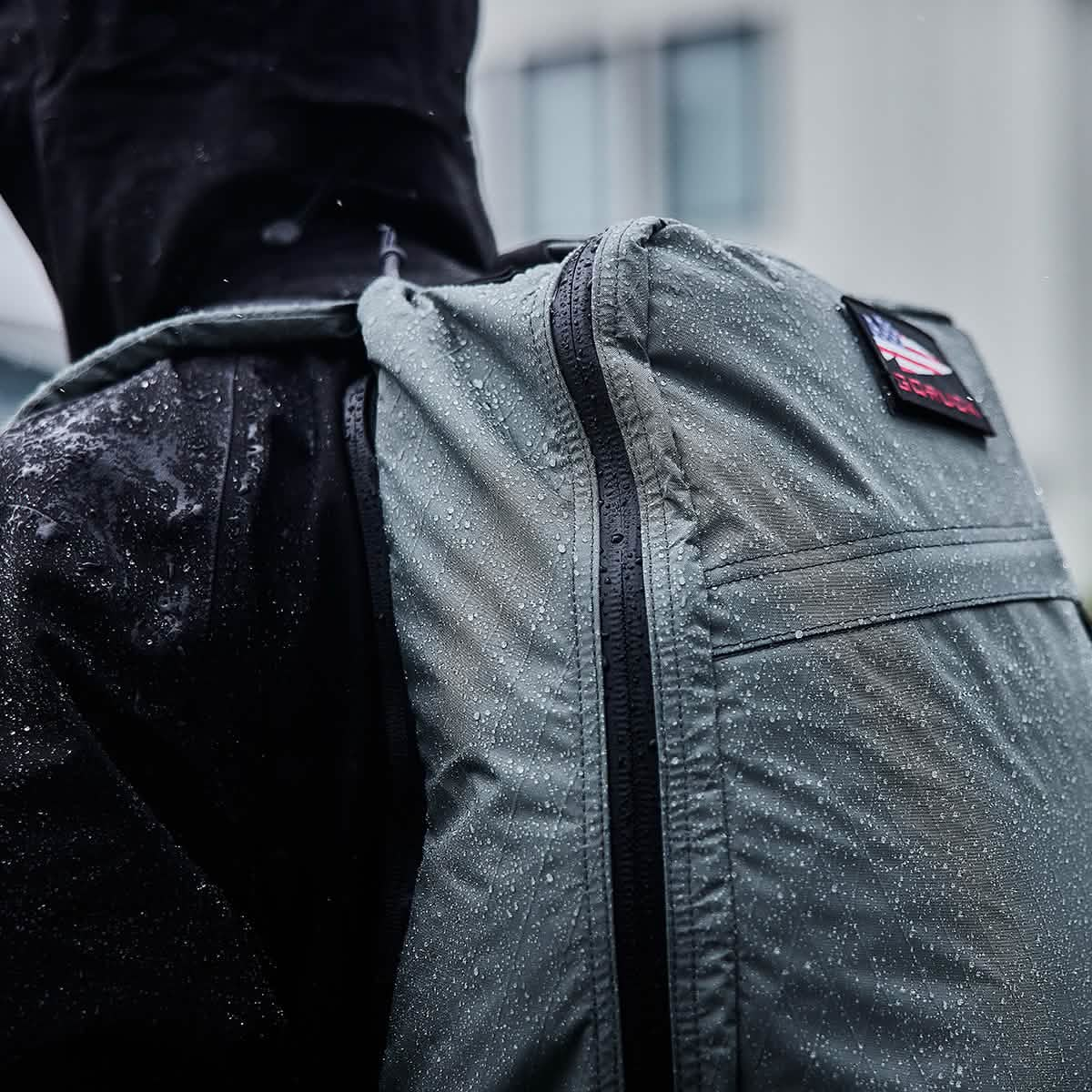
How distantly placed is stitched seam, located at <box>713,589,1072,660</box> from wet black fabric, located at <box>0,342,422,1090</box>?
0.83ft

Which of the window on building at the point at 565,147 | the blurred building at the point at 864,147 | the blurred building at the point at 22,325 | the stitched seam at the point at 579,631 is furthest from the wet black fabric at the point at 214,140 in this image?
the window on building at the point at 565,147

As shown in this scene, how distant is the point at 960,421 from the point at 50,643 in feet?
2.48

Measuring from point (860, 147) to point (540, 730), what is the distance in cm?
936

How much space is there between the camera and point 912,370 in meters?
1.20

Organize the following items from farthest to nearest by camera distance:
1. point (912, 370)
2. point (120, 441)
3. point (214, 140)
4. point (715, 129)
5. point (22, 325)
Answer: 1. point (715, 129)
2. point (22, 325)
3. point (214, 140)
4. point (912, 370)
5. point (120, 441)

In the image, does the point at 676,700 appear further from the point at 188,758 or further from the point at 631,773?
the point at 188,758

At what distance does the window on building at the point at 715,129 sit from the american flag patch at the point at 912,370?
9229 millimetres

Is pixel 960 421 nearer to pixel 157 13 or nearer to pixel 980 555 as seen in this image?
pixel 980 555

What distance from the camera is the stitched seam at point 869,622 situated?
981 mm

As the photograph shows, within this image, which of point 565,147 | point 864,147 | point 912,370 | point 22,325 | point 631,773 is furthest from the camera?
point 565,147

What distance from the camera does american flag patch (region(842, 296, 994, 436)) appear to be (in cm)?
116

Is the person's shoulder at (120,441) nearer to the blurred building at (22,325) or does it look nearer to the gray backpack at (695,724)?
the gray backpack at (695,724)

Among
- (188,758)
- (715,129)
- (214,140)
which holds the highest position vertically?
(214,140)

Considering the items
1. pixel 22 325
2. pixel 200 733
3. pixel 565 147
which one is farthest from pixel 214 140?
pixel 565 147
